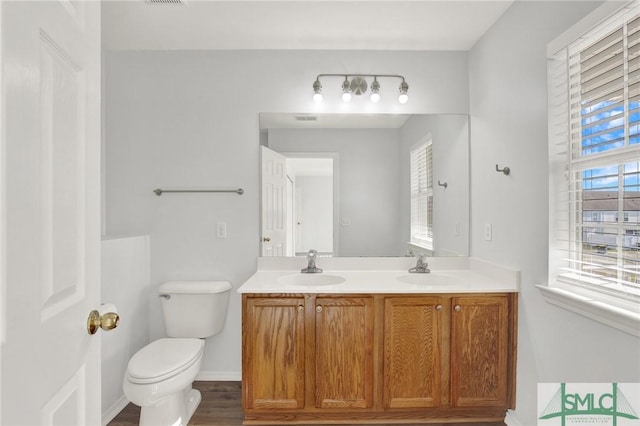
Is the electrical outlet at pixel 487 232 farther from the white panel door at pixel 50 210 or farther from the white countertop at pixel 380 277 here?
the white panel door at pixel 50 210

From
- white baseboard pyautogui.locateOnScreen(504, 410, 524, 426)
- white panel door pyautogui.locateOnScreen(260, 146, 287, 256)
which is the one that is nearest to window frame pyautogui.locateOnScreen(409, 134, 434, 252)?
white panel door pyautogui.locateOnScreen(260, 146, 287, 256)

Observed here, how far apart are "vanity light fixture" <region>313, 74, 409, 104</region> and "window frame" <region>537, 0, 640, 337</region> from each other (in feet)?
3.12

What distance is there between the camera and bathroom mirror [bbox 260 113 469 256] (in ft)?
8.17

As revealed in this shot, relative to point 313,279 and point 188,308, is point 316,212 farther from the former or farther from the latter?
point 188,308

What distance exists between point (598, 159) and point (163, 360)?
2.31 metres

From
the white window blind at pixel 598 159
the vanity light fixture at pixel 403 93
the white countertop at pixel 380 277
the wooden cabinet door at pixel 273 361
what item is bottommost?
the wooden cabinet door at pixel 273 361

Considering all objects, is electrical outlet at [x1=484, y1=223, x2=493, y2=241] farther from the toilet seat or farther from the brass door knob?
the brass door knob

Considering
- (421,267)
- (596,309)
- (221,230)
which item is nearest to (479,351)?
(421,267)

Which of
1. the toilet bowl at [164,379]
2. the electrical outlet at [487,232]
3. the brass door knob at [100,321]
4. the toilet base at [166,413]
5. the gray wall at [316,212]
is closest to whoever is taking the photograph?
the brass door knob at [100,321]

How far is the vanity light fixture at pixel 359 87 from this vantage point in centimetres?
240

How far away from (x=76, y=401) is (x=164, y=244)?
180 centimetres

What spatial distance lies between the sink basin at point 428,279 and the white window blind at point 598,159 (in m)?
0.72

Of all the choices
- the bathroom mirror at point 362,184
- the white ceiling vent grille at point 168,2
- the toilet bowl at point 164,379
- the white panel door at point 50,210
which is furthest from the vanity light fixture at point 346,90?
the toilet bowl at point 164,379

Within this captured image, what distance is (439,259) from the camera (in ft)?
8.23
